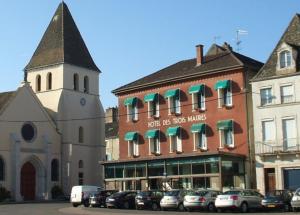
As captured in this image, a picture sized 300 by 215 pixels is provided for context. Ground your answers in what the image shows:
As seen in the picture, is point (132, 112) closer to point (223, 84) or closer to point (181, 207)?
point (223, 84)

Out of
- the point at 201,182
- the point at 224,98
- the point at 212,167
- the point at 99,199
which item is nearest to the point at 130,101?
the point at 224,98

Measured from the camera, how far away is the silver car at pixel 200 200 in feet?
117

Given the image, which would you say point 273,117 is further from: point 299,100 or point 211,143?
point 211,143

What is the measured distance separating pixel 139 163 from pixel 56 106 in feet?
79.6

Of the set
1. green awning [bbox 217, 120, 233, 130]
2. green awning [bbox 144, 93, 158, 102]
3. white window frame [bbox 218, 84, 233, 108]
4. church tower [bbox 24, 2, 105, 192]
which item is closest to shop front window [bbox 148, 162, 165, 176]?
green awning [bbox 217, 120, 233, 130]

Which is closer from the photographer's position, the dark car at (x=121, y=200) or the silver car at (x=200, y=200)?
the silver car at (x=200, y=200)

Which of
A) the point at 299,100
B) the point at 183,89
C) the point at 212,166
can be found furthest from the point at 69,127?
the point at 299,100

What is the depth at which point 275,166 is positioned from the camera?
1725 inches

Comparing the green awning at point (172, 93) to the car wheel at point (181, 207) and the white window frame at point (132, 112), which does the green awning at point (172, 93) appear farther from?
the car wheel at point (181, 207)

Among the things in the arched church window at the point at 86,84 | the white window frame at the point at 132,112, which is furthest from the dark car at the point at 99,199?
the arched church window at the point at 86,84

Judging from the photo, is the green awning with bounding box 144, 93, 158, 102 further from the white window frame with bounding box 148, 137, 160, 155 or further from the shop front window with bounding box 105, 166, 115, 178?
the shop front window with bounding box 105, 166, 115, 178

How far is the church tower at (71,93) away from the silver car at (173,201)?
3252cm

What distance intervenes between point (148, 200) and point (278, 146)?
1145 centimetres

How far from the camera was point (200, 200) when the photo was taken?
35.6 m
